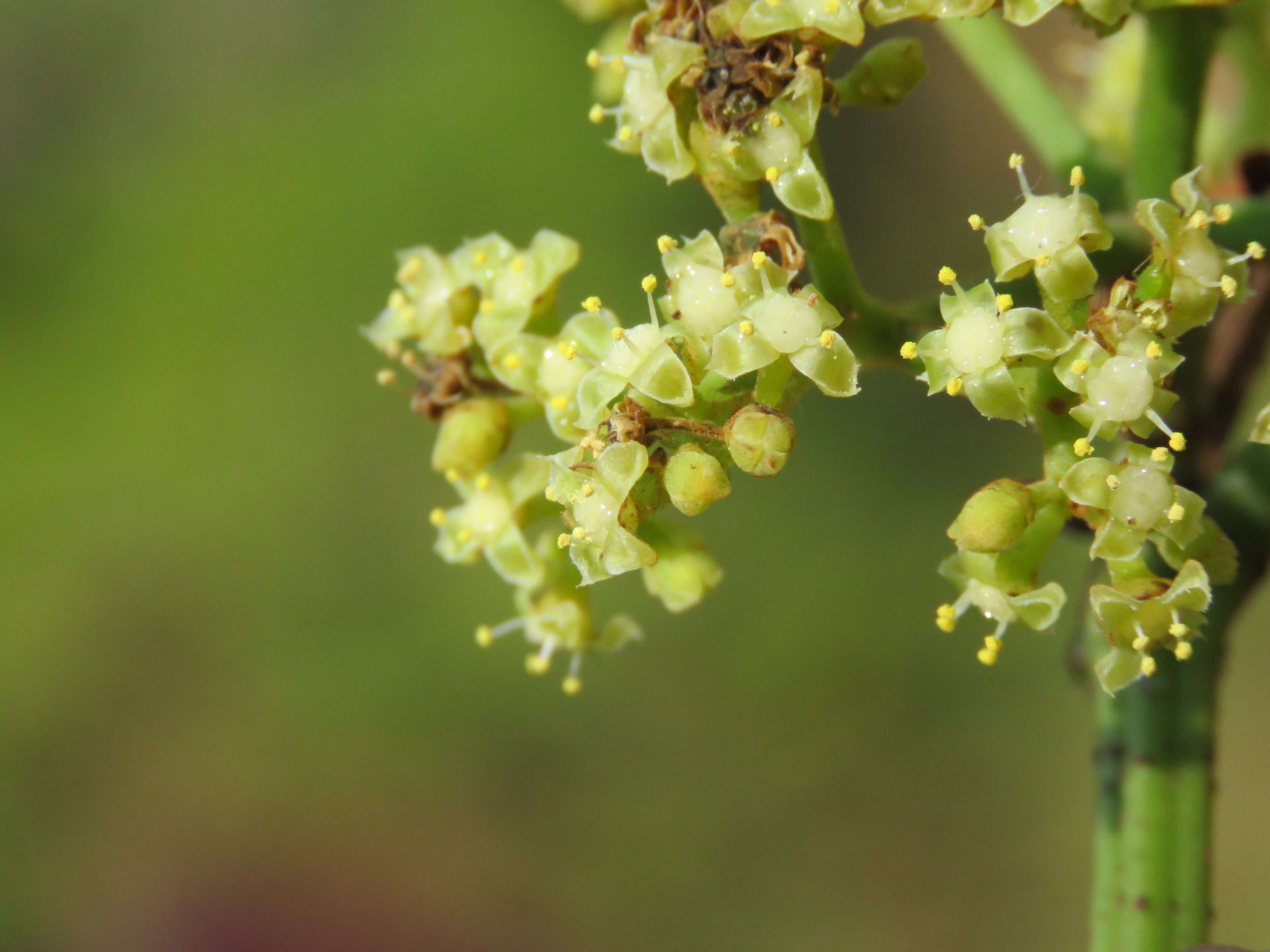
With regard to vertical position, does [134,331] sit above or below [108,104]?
below

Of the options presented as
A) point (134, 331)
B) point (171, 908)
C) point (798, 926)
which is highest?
point (134, 331)

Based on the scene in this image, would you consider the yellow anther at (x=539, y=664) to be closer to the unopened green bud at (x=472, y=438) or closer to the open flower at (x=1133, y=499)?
the unopened green bud at (x=472, y=438)

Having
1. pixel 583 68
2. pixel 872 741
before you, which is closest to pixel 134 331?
pixel 583 68

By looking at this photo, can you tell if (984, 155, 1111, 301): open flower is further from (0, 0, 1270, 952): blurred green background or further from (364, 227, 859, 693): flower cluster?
(0, 0, 1270, 952): blurred green background

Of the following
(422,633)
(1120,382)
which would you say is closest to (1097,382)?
(1120,382)

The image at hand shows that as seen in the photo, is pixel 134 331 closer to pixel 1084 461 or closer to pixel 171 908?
pixel 171 908

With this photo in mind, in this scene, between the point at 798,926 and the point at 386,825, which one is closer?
the point at 798,926
